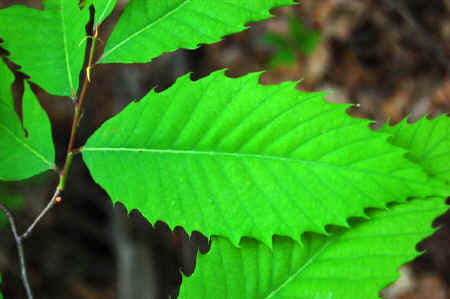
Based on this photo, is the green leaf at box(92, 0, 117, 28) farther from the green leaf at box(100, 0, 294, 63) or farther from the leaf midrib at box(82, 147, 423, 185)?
the leaf midrib at box(82, 147, 423, 185)

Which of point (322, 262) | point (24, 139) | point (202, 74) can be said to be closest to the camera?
point (322, 262)

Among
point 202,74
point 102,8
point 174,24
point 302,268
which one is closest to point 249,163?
point 302,268

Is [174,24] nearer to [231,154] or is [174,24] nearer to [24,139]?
[231,154]

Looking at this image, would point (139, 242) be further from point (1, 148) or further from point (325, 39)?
point (325, 39)

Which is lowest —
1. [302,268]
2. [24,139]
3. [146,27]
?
[302,268]

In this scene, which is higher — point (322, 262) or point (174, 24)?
point (174, 24)

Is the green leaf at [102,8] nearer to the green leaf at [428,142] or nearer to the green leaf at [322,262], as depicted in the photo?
the green leaf at [322,262]

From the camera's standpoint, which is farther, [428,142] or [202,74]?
[202,74]
